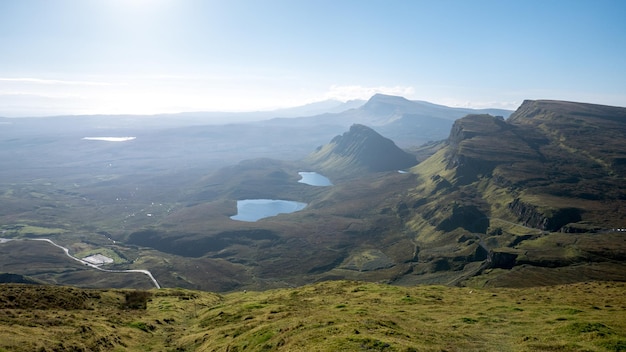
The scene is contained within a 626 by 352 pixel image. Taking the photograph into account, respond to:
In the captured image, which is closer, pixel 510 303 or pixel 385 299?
pixel 510 303

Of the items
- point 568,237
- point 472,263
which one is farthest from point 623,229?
point 472,263

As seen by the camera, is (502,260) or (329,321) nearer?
(329,321)

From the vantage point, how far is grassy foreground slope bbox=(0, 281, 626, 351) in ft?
139

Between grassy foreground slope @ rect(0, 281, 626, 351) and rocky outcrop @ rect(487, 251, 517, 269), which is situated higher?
grassy foreground slope @ rect(0, 281, 626, 351)

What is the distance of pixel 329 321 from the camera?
4784cm

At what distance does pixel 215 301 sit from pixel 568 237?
174747mm

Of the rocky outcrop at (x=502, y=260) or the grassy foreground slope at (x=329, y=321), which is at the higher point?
the grassy foreground slope at (x=329, y=321)

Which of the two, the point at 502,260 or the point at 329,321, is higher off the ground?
the point at 329,321

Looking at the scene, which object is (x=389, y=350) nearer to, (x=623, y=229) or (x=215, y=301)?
(x=215, y=301)

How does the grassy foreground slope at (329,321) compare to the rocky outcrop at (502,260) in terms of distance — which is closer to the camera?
the grassy foreground slope at (329,321)

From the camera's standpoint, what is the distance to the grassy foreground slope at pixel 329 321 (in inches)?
1672

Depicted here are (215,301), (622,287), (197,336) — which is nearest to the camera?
(197,336)

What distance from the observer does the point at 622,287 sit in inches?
3319

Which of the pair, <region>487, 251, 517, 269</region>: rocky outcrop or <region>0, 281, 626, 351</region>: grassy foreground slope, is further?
<region>487, 251, 517, 269</region>: rocky outcrop
